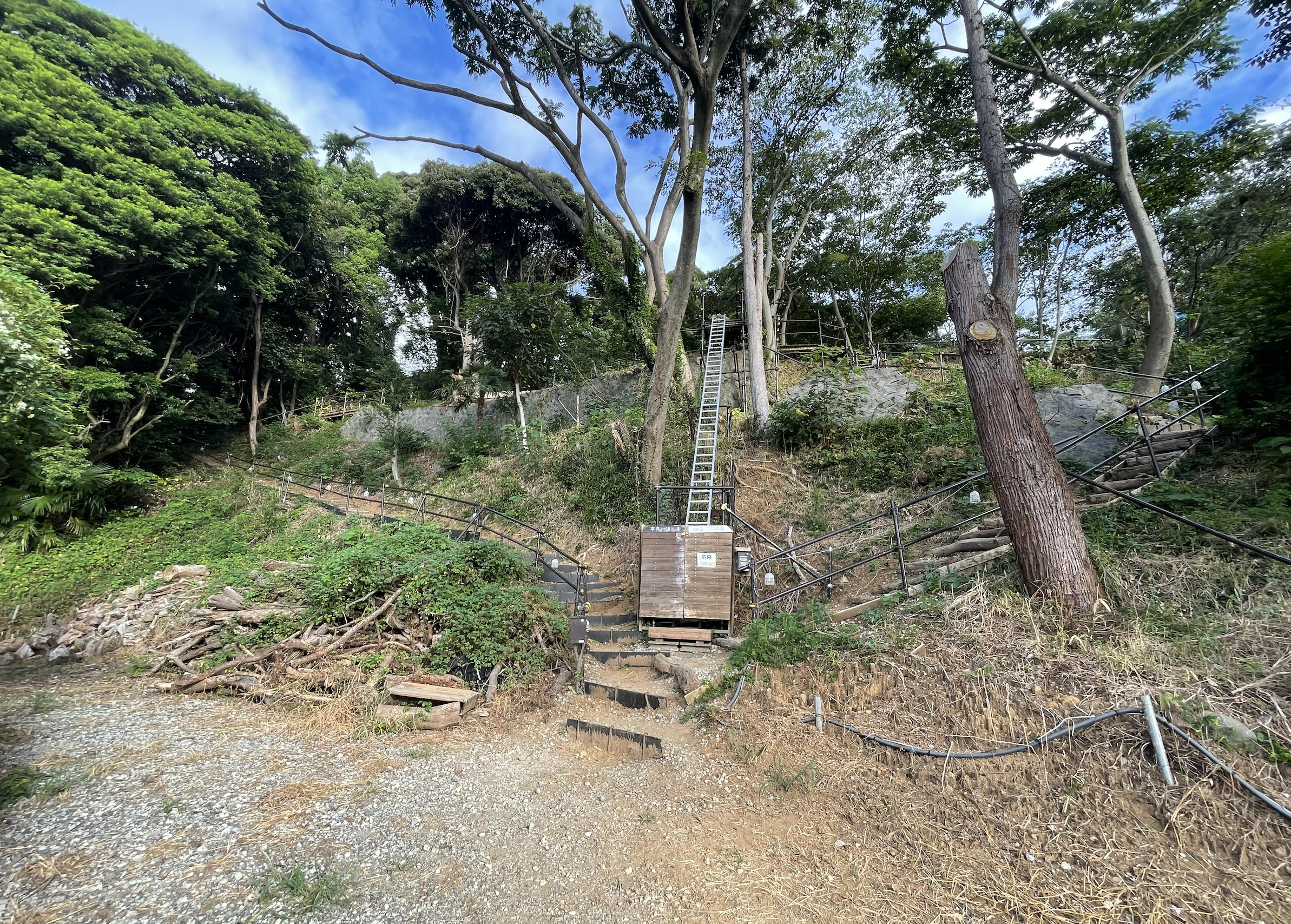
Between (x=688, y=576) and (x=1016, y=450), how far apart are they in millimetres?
3530

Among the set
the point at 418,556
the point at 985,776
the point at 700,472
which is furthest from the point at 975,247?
the point at 418,556

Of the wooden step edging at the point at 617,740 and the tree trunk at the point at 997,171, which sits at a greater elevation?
the tree trunk at the point at 997,171

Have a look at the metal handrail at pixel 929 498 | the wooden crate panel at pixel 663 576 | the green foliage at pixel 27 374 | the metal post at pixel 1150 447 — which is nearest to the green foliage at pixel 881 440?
the metal handrail at pixel 929 498

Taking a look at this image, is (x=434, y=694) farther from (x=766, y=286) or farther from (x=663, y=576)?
(x=766, y=286)

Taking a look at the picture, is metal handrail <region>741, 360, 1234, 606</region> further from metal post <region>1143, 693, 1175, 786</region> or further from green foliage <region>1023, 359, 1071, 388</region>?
green foliage <region>1023, 359, 1071, 388</region>

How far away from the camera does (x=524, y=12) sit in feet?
25.9

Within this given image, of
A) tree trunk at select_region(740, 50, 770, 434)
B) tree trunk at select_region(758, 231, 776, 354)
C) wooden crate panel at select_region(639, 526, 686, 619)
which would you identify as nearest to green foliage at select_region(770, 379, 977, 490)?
tree trunk at select_region(740, 50, 770, 434)

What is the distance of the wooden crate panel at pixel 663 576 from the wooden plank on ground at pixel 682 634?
15 centimetres

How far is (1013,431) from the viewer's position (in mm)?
3990

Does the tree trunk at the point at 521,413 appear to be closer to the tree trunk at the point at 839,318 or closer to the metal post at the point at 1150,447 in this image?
the metal post at the point at 1150,447

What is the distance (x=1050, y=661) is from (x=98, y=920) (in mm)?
5534

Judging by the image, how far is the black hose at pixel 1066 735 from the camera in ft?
7.06

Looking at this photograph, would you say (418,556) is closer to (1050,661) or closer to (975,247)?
(1050,661)

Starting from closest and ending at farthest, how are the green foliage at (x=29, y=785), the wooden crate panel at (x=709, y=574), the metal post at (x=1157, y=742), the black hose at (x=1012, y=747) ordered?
the metal post at (x=1157, y=742)
the black hose at (x=1012, y=747)
the green foliage at (x=29, y=785)
the wooden crate panel at (x=709, y=574)
